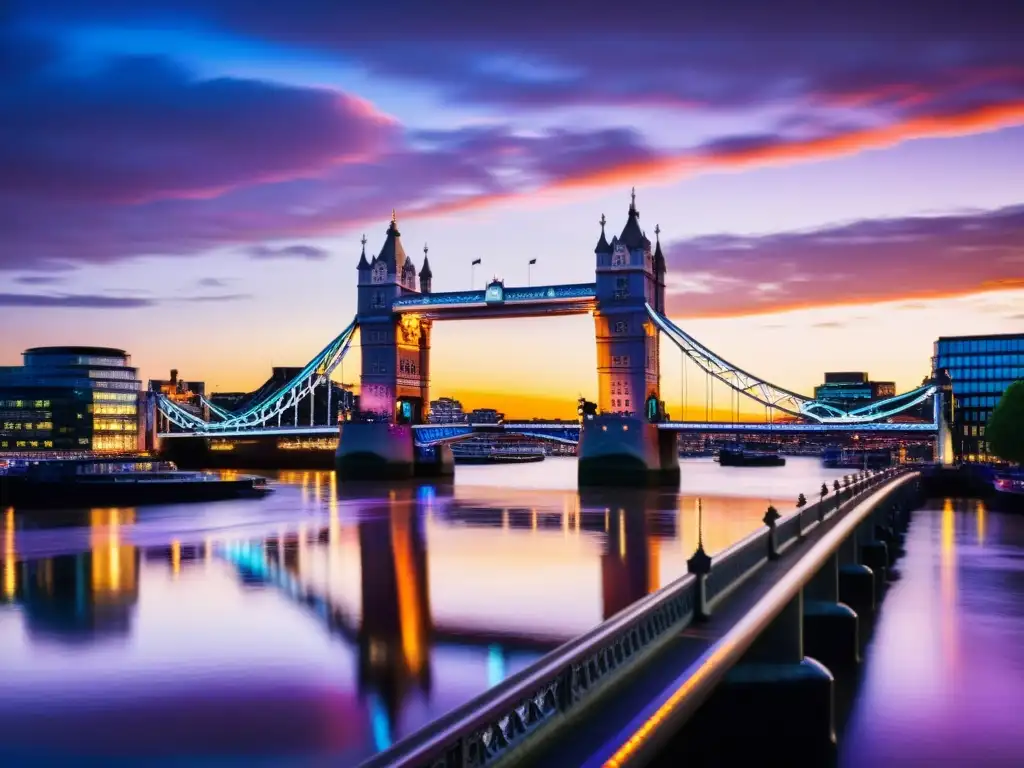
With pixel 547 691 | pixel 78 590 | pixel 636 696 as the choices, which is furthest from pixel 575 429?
pixel 547 691

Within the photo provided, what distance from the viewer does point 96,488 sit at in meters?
69.1

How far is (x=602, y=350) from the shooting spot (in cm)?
8456

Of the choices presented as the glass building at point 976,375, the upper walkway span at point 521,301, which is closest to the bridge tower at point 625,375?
the upper walkway span at point 521,301

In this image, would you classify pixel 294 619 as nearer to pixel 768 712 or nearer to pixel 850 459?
pixel 768 712

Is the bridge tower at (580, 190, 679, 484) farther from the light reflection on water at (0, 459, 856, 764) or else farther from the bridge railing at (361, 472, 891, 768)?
the bridge railing at (361, 472, 891, 768)

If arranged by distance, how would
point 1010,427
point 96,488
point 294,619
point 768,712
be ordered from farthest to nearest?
point 1010,427 → point 96,488 → point 294,619 → point 768,712

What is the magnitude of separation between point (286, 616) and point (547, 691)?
18431 millimetres

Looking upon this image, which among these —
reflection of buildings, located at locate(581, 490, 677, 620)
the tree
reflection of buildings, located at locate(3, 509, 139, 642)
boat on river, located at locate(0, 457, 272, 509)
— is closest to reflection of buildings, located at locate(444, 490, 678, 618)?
reflection of buildings, located at locate(581, 490, 677, 620)

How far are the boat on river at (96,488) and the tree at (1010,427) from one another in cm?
4855

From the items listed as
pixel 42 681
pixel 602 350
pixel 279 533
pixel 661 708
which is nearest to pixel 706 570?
pixel 661 708

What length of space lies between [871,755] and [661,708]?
9.08 metres

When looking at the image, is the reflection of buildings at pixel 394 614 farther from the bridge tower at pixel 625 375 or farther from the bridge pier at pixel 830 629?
the bridge tower at pixel 625 375

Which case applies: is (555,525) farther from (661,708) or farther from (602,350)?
(661,708)

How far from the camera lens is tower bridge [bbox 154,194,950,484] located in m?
80.8
